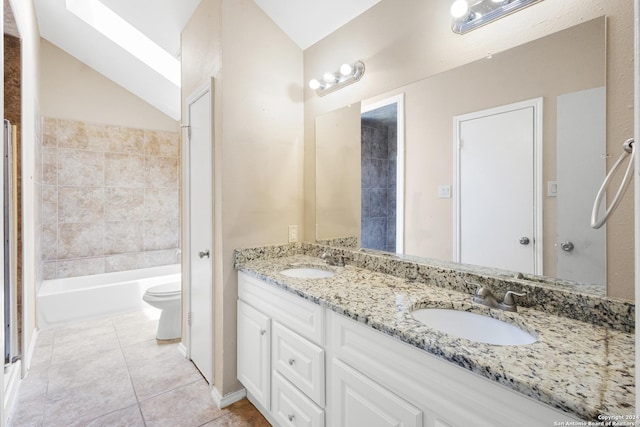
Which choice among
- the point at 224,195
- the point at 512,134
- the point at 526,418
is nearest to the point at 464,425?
the point at 526,418

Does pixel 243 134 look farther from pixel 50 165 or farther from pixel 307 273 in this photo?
pixel 50 165

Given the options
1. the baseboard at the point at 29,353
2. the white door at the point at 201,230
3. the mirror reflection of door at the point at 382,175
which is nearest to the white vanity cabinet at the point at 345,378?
the white door at the point at 201,230

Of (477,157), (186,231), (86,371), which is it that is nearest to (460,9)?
(477,157)

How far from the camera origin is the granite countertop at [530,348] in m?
0.64

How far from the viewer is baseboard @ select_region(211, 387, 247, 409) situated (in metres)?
1.88

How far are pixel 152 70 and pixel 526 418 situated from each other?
150 inches

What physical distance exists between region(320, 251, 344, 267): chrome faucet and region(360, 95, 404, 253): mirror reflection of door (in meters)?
0.17

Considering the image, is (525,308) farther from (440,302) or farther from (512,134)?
(512,134)

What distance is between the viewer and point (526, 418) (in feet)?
2.29

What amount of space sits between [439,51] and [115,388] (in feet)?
8.91

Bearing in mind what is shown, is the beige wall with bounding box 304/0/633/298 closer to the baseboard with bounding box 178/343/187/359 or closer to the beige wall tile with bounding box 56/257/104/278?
the baseboard with bounding box 178/343/187/359

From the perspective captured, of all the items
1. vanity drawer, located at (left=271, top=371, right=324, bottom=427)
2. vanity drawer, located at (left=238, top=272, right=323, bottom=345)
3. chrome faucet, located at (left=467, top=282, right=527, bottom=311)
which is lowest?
vanity drawer, located at (left=271, top=371, right=324, bottom=427)

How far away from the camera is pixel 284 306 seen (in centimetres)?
153

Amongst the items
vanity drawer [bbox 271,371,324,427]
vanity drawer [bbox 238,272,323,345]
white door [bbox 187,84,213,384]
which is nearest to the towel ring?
vanity drawer [bbox 238,272,323,345]
